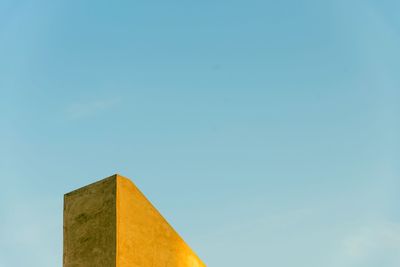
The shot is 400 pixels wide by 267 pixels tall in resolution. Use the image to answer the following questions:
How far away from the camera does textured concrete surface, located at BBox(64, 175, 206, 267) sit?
987 centimetres

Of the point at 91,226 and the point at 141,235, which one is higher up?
the point at 91,226

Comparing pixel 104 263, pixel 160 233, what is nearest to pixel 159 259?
pixel 160 233

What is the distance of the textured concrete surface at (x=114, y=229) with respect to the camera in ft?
32.4

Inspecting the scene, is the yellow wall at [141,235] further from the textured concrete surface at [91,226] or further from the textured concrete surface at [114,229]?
the textured concrete surface at [91,226]

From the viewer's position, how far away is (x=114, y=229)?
985cm

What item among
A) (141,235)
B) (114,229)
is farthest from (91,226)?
(141,235)

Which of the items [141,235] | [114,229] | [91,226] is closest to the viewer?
[114,229]

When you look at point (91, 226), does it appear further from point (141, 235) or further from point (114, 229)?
point (141, 235)

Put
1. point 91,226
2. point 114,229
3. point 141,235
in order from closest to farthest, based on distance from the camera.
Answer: point 114,229
point 91,226
point 141,235

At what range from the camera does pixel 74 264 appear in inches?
401

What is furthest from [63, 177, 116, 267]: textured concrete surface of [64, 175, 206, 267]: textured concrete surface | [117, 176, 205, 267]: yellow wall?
[117, 176, 205, 267]: yellow wall

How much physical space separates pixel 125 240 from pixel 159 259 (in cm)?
101

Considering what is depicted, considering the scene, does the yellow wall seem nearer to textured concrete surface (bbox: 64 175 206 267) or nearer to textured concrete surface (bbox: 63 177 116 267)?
textured concrete surface (bbox: 64 175 206 267)

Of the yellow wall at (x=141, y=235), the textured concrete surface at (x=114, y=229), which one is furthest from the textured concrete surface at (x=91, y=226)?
the yellow wall at (x=141, y=235)
